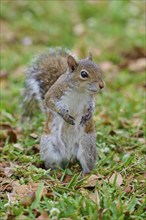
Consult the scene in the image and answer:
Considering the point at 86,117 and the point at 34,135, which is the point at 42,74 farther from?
the point at 86,117

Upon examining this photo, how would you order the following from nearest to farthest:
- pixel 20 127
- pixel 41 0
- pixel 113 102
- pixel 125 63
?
pixel 20 127 → pixel 113 102 → pixel 125 63 → pixel 41 0

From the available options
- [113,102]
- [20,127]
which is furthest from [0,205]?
[113,102]

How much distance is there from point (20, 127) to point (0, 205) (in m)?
1.70

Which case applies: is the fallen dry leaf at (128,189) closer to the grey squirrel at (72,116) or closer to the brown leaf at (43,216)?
the grey squirrel at (72,116)

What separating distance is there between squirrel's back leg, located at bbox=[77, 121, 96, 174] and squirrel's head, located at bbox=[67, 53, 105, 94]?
13.8 inches

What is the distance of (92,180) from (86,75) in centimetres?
68

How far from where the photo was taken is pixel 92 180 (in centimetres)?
374

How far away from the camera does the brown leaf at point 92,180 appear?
3640 mm

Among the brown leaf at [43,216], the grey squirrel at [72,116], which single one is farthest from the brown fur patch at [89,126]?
the brown leaf at [43,216]

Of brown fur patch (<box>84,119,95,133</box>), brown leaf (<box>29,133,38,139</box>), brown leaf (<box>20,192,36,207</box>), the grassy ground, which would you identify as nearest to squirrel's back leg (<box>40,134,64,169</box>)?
the grassy ground

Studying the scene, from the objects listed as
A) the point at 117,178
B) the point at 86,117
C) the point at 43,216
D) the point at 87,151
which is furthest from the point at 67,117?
the point at 43,216

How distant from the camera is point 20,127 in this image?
4.95m

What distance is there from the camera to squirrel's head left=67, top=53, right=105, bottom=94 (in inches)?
147

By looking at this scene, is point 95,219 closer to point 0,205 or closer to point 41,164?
point 0,205
